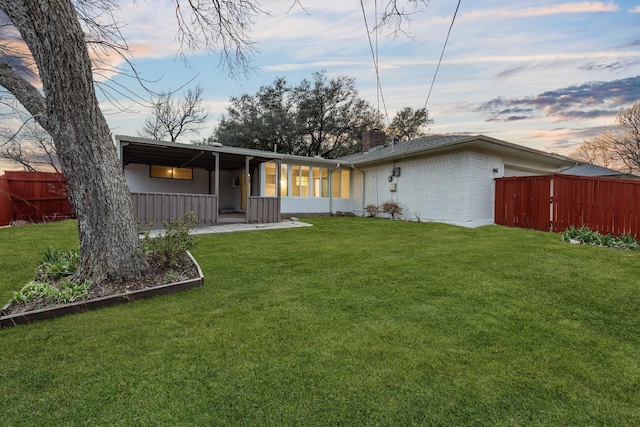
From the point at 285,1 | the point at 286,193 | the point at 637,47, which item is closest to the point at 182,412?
the point at 285,1

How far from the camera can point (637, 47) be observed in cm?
909

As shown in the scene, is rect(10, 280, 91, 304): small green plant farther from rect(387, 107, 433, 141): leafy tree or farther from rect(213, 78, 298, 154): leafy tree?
rect(387, 107, 433, 141): leafy tree

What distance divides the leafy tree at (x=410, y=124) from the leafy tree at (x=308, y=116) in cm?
175

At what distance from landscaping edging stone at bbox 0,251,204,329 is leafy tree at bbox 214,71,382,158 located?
2071 cm

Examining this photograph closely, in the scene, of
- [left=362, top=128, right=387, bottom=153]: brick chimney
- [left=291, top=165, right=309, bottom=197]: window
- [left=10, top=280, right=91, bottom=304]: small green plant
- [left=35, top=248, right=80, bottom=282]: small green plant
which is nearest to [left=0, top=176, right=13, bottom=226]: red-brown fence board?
[left=291, top=165, right=309, bottom=197]: window

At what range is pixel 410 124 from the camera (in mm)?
25562

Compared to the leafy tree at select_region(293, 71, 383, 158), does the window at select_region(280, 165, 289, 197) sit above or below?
below

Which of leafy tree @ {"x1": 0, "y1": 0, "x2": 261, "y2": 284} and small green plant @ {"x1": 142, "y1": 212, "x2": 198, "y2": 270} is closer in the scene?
leafy tree @ {"x1": 0, "y1": 0, "x2": 261, "y2": 284}

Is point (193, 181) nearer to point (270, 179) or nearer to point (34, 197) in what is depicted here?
point (270, 179)

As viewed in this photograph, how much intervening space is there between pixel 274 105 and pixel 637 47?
21246 millimetres

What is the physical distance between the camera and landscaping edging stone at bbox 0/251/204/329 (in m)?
2.76

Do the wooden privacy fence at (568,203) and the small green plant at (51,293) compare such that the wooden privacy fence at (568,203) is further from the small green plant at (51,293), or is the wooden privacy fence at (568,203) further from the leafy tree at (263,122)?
the leafy tree at (263,122)

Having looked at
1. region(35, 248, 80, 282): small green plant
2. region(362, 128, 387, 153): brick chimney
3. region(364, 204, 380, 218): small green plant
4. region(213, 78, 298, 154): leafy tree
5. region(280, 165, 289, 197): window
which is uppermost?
region(213, 78, 298, 154): leafy tree

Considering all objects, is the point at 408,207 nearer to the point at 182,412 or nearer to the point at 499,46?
the point at 499,46
